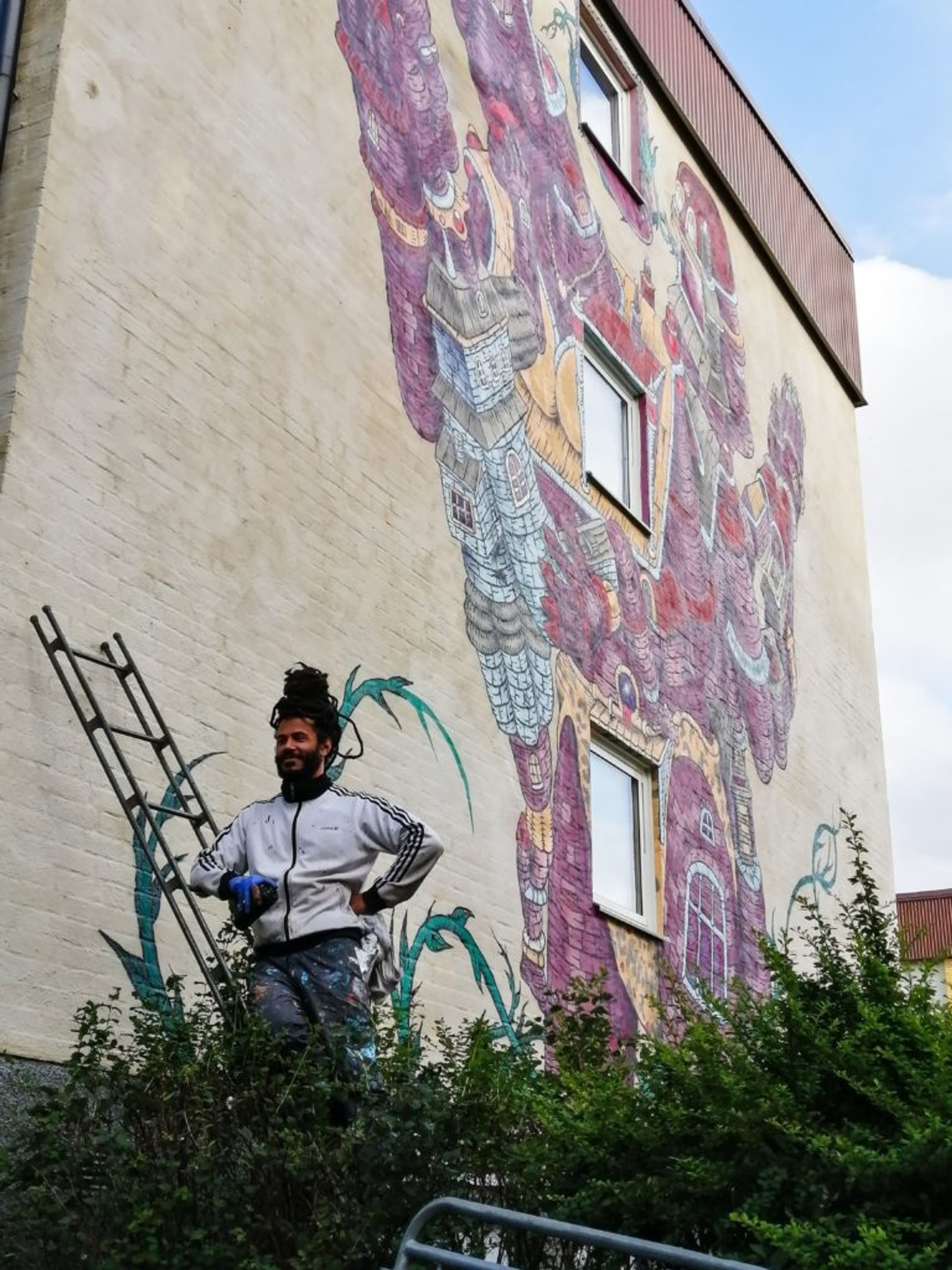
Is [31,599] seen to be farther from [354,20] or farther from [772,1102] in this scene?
[354,20]

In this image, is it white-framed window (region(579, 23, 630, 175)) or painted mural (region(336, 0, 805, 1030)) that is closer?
painted mural (region(336, 0, 805, 1030))

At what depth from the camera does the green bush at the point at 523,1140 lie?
4766mm

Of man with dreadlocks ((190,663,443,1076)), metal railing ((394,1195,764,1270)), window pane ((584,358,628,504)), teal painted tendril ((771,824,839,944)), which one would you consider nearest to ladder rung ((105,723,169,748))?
man with dreadlocks ((190,663,443,1076))

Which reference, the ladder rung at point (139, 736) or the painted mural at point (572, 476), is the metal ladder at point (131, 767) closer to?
the ladder rung at point (139, 736)

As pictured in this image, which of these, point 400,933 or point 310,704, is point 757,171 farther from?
point 310,704

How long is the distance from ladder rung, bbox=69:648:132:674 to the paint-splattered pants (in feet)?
6.50

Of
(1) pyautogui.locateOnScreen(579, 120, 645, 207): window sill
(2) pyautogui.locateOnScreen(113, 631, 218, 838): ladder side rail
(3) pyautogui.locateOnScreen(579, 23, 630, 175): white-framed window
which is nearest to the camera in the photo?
(2) pyautogui.locateOnScreen(113, 631, 218, 838): ladder side rail

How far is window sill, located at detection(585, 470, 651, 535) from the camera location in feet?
42.2

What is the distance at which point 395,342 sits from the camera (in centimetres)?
1043

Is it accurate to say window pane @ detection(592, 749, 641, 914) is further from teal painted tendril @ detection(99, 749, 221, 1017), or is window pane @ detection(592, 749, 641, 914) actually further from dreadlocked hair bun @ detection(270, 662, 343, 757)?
dreadlocked hair bun @ detection(270, 662, 343, 757)

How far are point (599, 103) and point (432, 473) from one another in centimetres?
596

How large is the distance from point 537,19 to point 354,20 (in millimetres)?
3258

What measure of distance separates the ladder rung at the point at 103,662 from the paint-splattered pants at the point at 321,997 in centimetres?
198

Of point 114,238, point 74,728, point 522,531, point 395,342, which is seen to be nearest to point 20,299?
point 114,238
